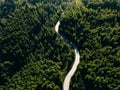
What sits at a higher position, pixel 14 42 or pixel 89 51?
pixel 14 42

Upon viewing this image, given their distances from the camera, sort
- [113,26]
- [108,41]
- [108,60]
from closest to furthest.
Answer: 1. [108,60]
2. [108,41]
3. [113,26]

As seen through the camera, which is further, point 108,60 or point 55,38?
point 55,38

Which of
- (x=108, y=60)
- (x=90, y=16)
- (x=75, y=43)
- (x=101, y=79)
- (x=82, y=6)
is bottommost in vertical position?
(x=101, y=79)

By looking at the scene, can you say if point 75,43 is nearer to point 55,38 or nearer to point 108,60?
point 55,38

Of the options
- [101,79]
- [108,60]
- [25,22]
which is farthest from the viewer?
[25,22]

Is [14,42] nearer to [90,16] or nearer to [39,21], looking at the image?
[39,21]

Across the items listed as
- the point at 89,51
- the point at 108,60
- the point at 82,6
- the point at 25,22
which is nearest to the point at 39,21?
the point at 25,22

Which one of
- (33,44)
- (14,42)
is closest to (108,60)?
(33,44)
